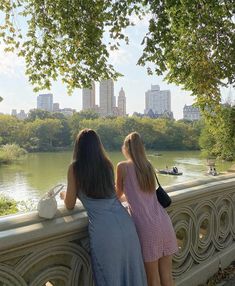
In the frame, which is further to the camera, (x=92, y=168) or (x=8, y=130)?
(x=8, y=130)

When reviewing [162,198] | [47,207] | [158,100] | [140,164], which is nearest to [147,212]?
[162,198]

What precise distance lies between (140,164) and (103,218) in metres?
0.54

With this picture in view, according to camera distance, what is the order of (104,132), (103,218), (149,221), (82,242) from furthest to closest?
(104,132) → (149,221) → (82,242) → (103,218)

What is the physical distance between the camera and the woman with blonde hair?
103 inches

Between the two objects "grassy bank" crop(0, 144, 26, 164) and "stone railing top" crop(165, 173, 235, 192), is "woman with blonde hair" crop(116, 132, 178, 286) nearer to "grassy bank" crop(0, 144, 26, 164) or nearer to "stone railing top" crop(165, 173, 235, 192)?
"stone railing top" crop(165, 173, 235, 192)

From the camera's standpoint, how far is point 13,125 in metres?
82.4

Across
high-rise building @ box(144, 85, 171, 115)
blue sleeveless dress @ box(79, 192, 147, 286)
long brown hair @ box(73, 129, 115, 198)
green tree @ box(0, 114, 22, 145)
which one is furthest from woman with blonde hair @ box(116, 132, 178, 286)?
high-rise building @ box(144, 85, 171, 115)

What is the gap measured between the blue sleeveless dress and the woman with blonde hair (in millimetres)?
197

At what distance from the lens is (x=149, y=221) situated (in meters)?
2.62

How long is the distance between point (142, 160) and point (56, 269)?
91 cm

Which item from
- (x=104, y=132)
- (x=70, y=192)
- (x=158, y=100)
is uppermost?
(x=158, y=100)

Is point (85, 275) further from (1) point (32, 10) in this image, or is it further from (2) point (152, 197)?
(1) point (32, 10)

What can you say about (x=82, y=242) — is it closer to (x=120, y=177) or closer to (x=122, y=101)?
(x=120, y=177)

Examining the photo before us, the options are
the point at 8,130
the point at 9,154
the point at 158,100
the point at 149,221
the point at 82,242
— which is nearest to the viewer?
the point at 82,242
